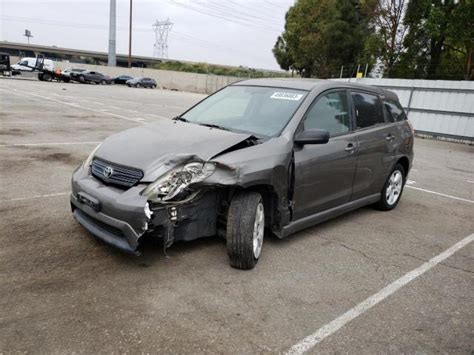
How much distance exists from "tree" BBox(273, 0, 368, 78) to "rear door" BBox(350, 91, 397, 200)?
32.4 metres

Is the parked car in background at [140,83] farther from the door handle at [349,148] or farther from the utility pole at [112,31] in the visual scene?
the door handle at [349,148]

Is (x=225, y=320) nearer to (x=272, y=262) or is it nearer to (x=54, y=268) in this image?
(x=272, y=262)

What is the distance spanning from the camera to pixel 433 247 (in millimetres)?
4758

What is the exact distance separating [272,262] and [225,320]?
1.09m

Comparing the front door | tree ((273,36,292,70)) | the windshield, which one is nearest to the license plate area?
the windshield

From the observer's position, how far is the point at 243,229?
11.7 feet

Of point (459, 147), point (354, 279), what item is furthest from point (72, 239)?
point (459, 147)

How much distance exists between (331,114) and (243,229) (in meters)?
1.89

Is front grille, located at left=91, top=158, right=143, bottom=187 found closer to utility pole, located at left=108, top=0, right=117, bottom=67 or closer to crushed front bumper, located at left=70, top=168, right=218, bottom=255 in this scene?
crushed front bumper, located at left=70, top=168, right=218, bottom=255

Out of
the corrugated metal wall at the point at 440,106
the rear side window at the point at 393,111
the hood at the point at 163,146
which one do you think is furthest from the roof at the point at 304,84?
the corrugated metal wall at the point at 440,106

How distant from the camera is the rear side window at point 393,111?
5.76 meters

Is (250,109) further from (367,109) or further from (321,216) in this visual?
(367,109)

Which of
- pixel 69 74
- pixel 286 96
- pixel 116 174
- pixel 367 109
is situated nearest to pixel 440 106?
Result: pixel 367 109

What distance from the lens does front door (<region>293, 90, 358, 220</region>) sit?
4.16 m
